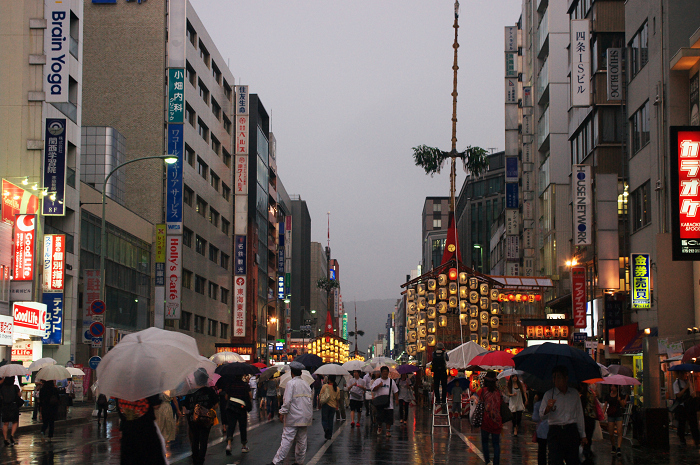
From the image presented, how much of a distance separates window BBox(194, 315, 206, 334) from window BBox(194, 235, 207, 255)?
17.9 feet

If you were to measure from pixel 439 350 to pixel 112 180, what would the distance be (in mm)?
30242

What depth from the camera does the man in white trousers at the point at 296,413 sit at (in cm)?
1454

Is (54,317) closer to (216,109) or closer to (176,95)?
(176,95)

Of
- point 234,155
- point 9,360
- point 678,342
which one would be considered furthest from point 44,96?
point 234,155

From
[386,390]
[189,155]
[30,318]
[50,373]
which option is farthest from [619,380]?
[189,155]

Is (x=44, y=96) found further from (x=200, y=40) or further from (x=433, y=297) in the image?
(x=200, y=40)

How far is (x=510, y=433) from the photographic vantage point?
24.9m

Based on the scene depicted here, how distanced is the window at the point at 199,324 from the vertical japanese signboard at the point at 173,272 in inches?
495

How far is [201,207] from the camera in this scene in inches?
2753

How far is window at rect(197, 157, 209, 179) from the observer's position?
6825cm

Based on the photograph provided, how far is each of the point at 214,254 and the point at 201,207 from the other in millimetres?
6791

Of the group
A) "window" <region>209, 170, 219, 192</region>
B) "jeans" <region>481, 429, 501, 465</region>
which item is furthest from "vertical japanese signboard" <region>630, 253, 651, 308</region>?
"window" <region>209, 170, 219, 192</region>

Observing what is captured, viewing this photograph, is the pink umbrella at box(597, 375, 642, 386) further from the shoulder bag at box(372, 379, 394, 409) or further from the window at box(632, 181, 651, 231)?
the window at box(632, 181, 651, 231)

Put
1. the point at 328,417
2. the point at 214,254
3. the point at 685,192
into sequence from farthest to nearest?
the point at 214,254
the point at 685,192
the point at 328,417
